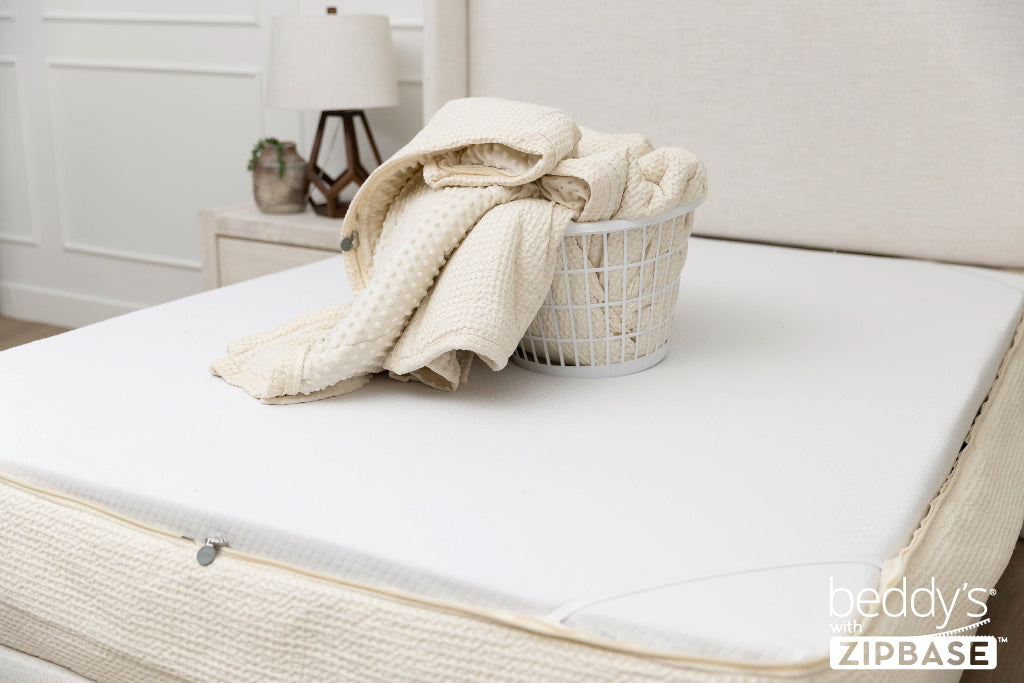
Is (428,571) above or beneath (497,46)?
beneath

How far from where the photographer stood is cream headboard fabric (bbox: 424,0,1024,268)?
184 centimetres

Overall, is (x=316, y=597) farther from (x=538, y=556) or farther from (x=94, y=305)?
(x=94, y=305)

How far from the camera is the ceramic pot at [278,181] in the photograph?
250cm

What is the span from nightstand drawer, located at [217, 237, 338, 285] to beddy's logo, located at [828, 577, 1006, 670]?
1747mm

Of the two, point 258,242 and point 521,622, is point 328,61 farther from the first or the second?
point 521,622

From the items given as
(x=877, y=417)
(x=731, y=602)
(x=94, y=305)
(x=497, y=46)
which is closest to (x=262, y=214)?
(x=497, y=46)

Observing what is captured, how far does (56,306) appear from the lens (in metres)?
3.40

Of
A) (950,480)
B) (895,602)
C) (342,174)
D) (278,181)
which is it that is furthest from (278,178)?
(895,602)

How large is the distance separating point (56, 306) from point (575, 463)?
2.94 metres

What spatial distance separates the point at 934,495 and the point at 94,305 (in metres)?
2.96

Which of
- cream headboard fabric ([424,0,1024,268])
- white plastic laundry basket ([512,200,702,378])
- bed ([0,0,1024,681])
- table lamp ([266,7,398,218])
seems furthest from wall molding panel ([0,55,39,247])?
white plastic laundry basket ([512,200,702,378])

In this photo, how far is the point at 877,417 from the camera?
3.47 feet

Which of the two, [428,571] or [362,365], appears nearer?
[428,571]

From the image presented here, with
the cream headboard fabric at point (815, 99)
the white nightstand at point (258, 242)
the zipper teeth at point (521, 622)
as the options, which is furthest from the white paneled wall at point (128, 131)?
the zipper teeth at point (521, 622)
